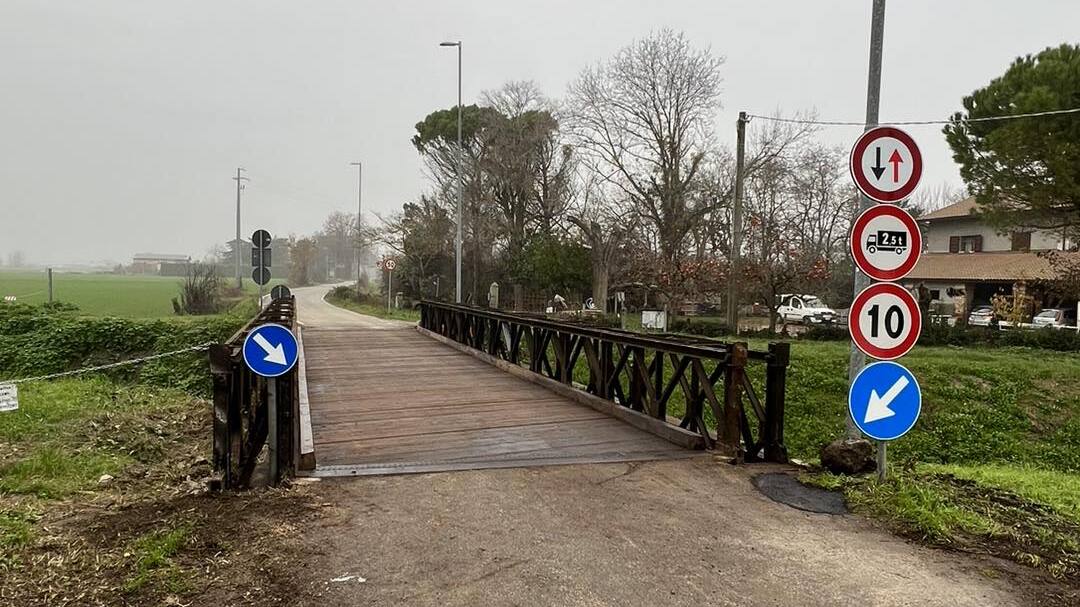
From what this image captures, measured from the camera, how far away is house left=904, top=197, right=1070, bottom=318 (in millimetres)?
35469

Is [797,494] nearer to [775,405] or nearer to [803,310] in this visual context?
[775,405]

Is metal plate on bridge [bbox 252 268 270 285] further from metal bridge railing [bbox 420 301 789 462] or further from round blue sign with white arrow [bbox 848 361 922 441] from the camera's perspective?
round blue sign with white arrow [bbox 848 361 922 441]

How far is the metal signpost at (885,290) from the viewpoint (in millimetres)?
5250

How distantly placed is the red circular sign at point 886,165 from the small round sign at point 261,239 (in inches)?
641

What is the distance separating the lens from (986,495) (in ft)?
18.1

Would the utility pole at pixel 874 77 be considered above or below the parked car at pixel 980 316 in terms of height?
above

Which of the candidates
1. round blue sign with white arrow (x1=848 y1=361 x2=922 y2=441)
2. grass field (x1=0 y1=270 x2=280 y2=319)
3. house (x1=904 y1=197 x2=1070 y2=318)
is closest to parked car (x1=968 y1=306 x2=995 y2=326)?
house (x1=904 y1=197 x2=1070 y2=318)

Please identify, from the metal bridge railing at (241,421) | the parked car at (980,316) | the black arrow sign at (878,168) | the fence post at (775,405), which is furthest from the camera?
the parked car at (980,316)

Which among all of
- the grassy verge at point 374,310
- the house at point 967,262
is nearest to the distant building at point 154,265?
the grassy verge at point 374,310

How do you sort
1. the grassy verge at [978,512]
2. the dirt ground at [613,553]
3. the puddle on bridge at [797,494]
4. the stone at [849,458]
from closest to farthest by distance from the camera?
the dirt ground at [613,553] → the grassy verge at [978,512] → the puddle on bridge at [797,494] → the stone at [849,458]

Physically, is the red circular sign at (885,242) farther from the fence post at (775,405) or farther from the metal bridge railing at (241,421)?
the metal bridge railing at (241,421)

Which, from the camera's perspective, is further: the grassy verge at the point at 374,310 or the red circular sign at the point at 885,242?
the grassy verge at the point at 374,310

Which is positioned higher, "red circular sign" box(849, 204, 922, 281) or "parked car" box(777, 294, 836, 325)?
"red circular sign" box(849, 204, 922, 281)

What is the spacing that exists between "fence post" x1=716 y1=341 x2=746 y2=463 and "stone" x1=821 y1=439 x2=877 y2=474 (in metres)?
0.75
